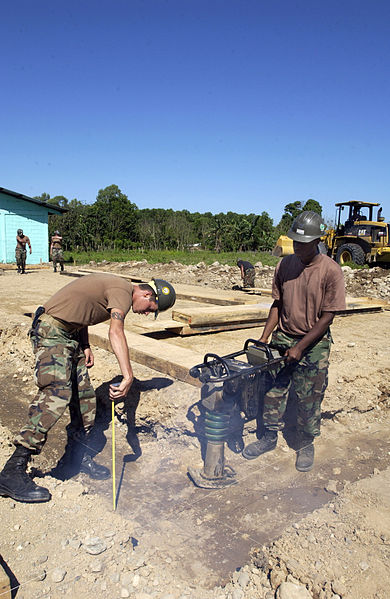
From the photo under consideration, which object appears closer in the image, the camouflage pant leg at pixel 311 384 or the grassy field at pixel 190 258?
the camouflage pant leg at pixel 311 384

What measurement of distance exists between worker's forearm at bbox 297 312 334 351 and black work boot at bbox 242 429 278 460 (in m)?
0.90

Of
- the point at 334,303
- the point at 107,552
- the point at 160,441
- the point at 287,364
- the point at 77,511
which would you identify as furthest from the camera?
the point at 160,441

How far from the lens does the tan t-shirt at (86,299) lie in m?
3.04

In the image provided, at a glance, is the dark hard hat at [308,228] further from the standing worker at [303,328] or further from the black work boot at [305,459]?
the black work boot at [305,459]

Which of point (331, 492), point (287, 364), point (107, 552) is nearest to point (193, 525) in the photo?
point (107, 552)

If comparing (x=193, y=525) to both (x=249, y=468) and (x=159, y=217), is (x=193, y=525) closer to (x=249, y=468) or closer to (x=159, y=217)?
(x=249, y=468)

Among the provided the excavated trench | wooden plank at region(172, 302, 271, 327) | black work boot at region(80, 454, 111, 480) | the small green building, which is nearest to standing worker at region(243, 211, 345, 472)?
the excavated trench

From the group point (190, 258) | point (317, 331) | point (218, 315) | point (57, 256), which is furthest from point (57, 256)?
point (317, 331)

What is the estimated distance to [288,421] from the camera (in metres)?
4.06

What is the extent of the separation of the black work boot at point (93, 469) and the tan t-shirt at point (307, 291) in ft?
5.84

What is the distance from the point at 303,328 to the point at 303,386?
1.54ft

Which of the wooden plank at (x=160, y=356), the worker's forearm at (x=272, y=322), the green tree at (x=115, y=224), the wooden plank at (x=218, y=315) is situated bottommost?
the wooden plank at (x=160, y=356)

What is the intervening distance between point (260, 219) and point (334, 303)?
4279cm

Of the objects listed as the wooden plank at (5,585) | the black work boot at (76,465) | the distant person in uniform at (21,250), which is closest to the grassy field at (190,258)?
the distant person in uniform at (21,250)
